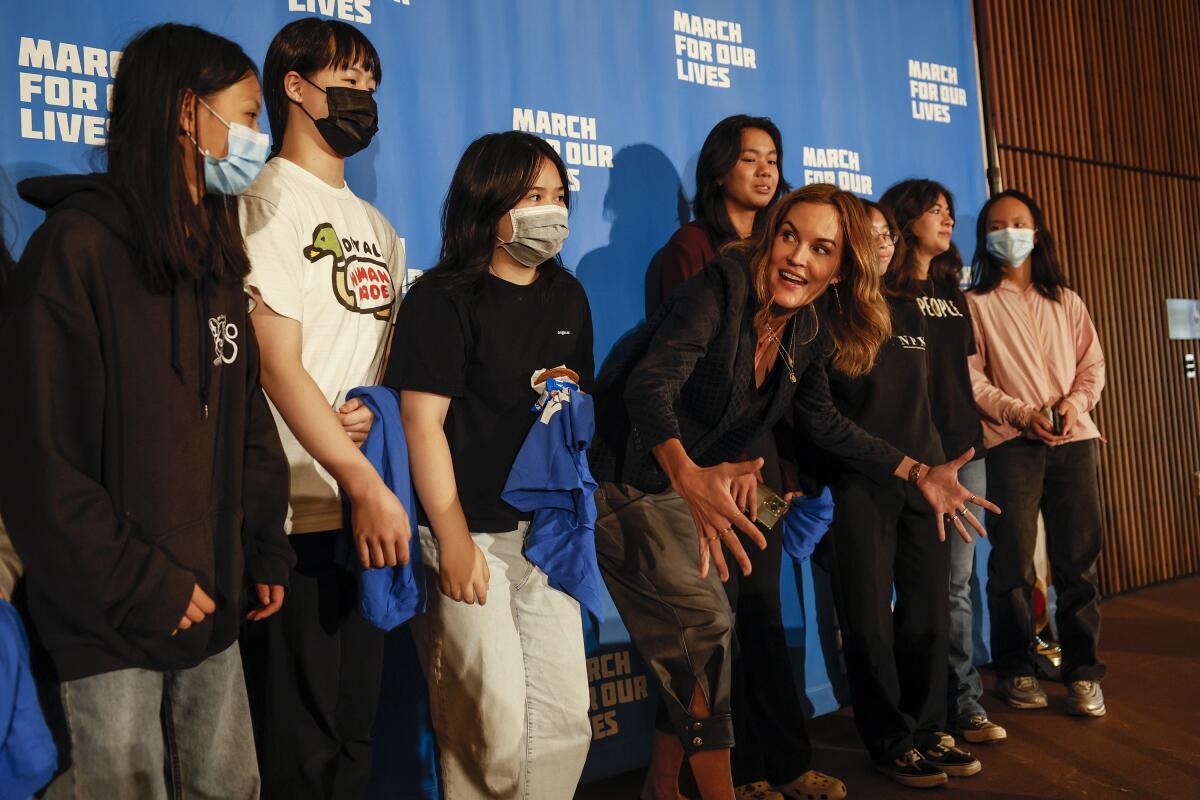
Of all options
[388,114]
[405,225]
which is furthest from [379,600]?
[388,114]

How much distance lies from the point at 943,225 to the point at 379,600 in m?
2.61

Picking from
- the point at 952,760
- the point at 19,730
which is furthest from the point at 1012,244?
the point at 19,730

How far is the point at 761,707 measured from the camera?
293 centimetres

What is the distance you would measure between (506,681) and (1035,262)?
9.90 feet

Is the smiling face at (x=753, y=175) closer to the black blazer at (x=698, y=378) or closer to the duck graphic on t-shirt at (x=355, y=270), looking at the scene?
the black blazer at (x=698, y=378)

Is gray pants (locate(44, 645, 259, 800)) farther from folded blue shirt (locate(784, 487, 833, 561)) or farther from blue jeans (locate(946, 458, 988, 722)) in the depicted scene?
blue jeans (locate(946, 458, 988, 722))

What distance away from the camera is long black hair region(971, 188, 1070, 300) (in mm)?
3988

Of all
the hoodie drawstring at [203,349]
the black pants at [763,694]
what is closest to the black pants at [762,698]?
the black pants at [763,694]

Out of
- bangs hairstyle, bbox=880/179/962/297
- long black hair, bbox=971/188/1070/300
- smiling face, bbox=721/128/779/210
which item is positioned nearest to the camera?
smiling face, bbox=721/128/779/210

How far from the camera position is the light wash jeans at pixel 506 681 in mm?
2086

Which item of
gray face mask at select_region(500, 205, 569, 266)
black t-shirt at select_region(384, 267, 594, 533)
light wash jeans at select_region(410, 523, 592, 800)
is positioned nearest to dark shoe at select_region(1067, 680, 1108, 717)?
light wash jeans at select_region(410, 523, 592, 800)

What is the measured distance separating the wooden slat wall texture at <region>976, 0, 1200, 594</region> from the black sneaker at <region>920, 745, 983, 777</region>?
2.75 meters

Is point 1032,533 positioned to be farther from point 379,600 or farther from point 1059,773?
point 379,600

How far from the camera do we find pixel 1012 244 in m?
3.92
